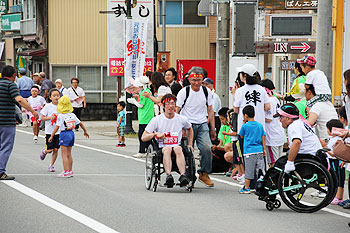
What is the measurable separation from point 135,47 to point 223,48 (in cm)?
508

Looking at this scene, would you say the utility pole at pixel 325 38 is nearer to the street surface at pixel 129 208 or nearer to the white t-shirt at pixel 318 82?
the white t-shirt at pixel 318 82

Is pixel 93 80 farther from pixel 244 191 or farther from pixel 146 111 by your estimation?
pixel 244 191

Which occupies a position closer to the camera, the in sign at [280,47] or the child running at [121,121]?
the in sign at [280,47]

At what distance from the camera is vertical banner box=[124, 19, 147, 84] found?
21.5m

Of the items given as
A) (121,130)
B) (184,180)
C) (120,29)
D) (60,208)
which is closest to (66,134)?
(184,180)

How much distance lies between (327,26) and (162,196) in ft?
15.4

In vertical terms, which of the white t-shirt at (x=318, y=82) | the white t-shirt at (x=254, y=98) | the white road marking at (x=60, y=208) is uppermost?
the white t-shirt at (x=318, y=82)

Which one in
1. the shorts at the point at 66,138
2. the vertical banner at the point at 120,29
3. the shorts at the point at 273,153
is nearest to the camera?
the shorts at the point at 273,153

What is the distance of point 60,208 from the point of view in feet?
31.4

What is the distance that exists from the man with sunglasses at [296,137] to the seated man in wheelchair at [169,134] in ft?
6.28

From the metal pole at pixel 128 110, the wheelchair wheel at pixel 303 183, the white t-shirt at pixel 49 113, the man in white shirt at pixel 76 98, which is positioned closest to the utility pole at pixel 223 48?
the white t-shirt at pixel 49 113

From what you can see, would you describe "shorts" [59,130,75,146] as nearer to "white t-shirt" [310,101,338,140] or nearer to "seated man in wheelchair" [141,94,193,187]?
"seated man in wheelchair" [141,94,193,187]

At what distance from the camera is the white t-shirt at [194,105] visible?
11836 millimetres

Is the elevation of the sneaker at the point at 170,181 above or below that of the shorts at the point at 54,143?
below
